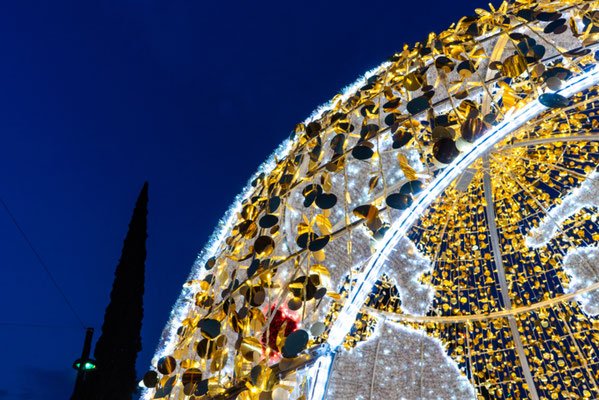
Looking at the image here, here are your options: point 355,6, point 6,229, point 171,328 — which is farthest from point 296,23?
point 171,328

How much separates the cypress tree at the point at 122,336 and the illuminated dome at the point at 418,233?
13.5ft

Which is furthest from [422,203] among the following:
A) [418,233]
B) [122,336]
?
[122,336]

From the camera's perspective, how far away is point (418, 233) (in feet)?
8.98

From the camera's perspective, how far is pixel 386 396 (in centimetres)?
277

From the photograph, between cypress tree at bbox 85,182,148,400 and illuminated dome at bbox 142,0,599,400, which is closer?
illuminated dome at bbox 142,0,599,400

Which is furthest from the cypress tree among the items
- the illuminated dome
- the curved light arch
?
the curved light arch

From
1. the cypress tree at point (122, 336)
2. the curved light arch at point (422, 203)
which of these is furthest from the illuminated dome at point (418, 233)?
the cypress tree at point (122, 336)

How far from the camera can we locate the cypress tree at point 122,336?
580 centimetres

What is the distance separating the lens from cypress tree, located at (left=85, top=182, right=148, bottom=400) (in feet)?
19.0

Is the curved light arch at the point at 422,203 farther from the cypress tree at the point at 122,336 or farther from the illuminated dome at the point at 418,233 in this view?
the cypress tree at the point at 122,336

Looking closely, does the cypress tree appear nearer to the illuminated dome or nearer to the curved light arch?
the illuminated dome

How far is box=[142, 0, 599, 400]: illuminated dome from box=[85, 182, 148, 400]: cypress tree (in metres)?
4.12

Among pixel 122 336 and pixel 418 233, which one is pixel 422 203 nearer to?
pixel 418 233

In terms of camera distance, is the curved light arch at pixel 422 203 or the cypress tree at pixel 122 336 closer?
the curved light arch at pixel 422 203
